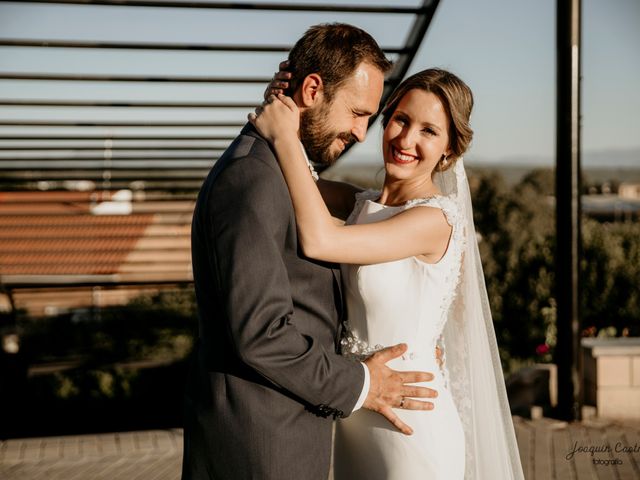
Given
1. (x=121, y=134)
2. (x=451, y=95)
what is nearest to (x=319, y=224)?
(x=451, y=95)

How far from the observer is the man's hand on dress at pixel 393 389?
2051 millimetres

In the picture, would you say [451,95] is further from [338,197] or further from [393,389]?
[393,389]

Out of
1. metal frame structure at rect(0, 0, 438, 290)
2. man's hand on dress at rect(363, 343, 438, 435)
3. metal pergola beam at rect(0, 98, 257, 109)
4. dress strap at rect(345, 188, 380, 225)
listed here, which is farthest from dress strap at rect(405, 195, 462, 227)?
metal pergola beam at rect(0, 98, 257, 109)

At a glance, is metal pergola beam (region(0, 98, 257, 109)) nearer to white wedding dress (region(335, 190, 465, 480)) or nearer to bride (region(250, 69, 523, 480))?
bride (region(250, 69, 523, 480))

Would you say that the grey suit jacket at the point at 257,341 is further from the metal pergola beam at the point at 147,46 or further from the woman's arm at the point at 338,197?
the metal pergola beam at the point at 147,46

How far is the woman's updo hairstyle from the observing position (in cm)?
239

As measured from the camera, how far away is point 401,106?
2455 mm

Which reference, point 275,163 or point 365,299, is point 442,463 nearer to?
point 365,299

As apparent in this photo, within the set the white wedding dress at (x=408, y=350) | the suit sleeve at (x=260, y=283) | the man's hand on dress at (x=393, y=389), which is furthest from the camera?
the white wedding dress at (x=408, y=350)

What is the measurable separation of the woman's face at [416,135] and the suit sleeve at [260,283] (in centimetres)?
69

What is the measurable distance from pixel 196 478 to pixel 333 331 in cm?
51

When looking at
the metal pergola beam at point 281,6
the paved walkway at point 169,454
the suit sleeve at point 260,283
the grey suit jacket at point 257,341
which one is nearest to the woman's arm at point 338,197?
the grey suit jacket at point 257,341

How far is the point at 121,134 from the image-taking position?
6.00 metres

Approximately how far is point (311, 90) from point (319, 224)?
0.36 m
